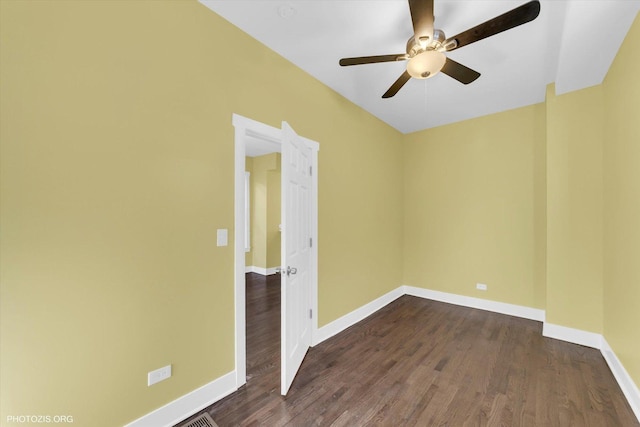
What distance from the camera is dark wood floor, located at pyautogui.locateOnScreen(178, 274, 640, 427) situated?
178cm

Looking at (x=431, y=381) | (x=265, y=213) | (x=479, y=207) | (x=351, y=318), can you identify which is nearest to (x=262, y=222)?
(x=265, y=213)

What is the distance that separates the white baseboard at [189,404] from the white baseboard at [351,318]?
1008 mm

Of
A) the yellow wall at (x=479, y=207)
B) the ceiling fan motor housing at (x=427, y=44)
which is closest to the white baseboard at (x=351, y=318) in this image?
the yellow wall at (x=479, y=207)

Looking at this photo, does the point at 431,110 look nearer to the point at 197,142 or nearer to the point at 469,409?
the point at 197,142

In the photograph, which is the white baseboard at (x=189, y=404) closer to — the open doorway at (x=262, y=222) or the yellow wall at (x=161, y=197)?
the yellow wall at (x=161, y=197)

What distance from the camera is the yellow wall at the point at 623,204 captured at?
1.84m

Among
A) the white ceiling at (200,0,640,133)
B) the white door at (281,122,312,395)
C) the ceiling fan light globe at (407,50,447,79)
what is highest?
the white ceiling at (200,0,640,133)

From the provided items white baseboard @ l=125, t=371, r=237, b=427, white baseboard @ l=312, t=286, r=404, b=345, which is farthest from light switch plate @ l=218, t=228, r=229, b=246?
white baseboard @ l=312, t=286, r=404, b=345

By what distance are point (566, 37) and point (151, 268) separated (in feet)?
11.3

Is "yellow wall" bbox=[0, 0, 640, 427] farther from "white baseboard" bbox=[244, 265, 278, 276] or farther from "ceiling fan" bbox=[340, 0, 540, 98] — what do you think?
"white baseboard" bbox=[244, 265, 278, 276]

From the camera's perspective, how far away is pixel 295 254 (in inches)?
87.9

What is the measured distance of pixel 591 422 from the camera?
1.73 meters

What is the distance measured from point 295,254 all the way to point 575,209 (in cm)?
302

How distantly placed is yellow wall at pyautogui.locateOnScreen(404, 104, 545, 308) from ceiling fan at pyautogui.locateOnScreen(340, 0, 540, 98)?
2.11 meters
